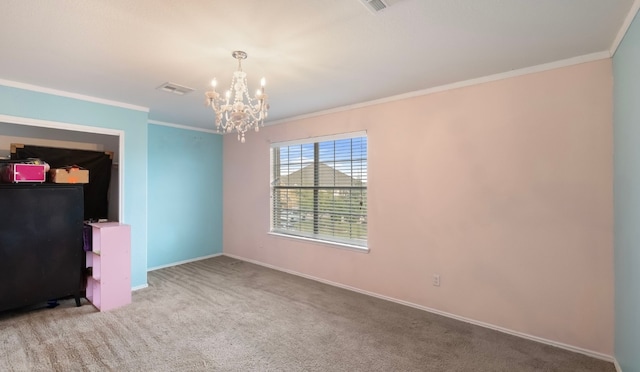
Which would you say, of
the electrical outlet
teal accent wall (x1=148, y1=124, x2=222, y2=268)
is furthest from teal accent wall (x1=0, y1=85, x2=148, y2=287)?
the electrical outlet

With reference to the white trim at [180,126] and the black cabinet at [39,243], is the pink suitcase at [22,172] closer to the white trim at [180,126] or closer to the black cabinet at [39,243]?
the black cabinet at [39,243]

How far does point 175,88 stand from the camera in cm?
338

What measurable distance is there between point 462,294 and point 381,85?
7.93 feet

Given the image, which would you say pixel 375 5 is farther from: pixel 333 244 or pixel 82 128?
pixel 82 128

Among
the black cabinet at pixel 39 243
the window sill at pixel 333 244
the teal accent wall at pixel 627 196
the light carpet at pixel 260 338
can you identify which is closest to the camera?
the teal accent wall at pixel 627 196

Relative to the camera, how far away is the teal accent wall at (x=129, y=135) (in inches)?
137

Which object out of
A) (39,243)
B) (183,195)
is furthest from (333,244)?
(39,243)

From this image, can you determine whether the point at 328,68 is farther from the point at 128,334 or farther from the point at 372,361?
the point at 128,334

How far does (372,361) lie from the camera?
2457 mm

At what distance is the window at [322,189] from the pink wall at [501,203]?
242mm

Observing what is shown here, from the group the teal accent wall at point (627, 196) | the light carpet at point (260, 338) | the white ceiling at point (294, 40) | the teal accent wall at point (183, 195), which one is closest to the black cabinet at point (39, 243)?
the light carpet at point (260, 338)

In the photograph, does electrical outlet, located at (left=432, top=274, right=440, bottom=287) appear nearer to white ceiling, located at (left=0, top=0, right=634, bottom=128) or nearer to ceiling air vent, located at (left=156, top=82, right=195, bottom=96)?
white ceiling, located at (left=0, top=0, right=634, bottom=128)

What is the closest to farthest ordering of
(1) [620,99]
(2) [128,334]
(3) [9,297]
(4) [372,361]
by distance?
(1) [620,99], (4) [372,361], (2) [128,334], (3) [9,297]

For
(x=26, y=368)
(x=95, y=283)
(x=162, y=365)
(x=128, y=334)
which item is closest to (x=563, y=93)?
(x=162, y=365)
